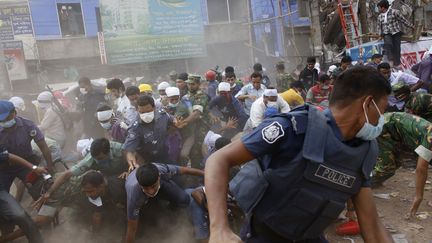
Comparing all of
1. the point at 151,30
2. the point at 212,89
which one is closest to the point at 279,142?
the point at 212,89

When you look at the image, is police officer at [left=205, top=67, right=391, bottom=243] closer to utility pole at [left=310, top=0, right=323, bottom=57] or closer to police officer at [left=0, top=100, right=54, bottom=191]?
police officer at [left=0, top=100, right=54, bottom=191]

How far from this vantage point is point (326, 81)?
7.35 meters

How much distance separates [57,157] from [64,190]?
1.21 metres

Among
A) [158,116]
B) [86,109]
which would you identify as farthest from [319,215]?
[86,109]

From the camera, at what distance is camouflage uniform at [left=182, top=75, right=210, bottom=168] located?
18.3ft

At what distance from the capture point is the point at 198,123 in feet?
19.2

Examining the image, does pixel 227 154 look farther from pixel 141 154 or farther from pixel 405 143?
pixel 405 143

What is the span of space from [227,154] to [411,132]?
3.30m

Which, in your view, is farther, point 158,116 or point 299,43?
point 299,43

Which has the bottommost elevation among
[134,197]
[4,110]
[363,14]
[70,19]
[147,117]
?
[134,197]

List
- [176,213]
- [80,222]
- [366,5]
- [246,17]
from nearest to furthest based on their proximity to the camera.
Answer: [176,213] < [80,222] < [366,5] < [246,17]

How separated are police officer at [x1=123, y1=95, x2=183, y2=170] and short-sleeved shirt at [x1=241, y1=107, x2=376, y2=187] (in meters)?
3.05

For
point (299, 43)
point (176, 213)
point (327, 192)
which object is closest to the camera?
point (327, 192)

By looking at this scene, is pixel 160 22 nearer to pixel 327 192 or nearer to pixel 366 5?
Result: pixel 366 5
